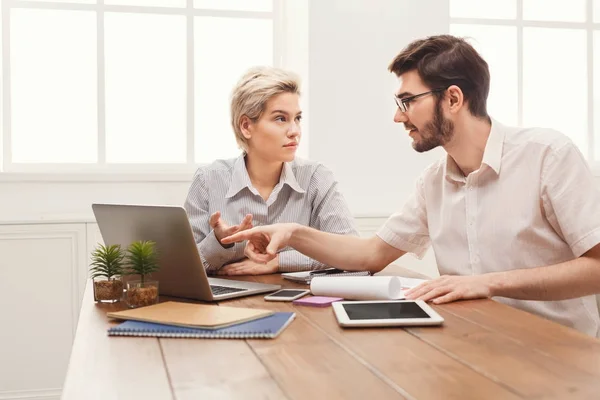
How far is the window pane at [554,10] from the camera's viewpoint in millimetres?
4078

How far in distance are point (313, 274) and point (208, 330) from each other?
77cm

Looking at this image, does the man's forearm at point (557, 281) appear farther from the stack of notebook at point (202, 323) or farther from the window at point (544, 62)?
the window at point (544, 62)

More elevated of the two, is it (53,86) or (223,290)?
(53,86)

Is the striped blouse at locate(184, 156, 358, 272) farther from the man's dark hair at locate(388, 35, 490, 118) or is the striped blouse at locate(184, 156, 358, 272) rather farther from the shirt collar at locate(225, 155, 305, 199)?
the man's dark hair at locate(388, 35, 490, 118)

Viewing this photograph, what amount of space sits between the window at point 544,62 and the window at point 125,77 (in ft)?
4.26

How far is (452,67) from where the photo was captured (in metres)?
1.97

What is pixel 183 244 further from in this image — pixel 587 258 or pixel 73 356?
pixel 587 258

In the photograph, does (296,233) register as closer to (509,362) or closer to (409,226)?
(409,226)

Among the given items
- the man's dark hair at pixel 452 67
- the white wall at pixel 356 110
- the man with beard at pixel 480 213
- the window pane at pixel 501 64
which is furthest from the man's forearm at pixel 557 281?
the window pane at pixel 501 64

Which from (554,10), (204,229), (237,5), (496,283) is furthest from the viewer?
(554,10)

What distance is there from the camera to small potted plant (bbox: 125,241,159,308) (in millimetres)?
1453

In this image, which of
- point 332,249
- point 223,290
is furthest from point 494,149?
point 223,290

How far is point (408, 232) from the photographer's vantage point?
213 centimetres

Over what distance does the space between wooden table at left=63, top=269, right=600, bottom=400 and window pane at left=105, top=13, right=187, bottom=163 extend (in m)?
2.36
